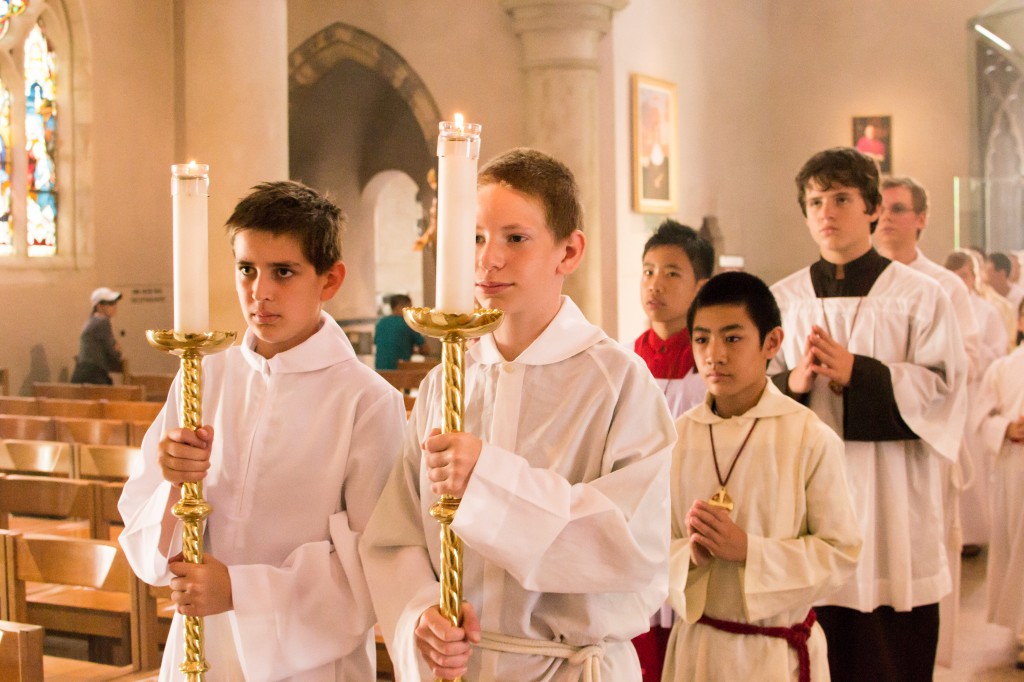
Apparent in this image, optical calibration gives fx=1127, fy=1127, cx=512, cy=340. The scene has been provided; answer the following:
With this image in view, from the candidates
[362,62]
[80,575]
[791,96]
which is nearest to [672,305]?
[80,575]

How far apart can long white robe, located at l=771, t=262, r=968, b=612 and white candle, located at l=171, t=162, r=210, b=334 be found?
230cm

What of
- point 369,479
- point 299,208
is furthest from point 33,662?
point 299,208

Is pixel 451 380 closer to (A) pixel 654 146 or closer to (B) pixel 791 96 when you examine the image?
(A) pixel 654 146

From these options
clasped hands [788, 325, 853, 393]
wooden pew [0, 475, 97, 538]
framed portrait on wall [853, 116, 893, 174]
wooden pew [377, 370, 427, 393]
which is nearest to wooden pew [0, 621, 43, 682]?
wooden pew [0, 475, 97, 538]

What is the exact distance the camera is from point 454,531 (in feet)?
5.04

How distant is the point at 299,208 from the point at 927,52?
1407 centimetres

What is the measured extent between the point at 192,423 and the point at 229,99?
303 inches

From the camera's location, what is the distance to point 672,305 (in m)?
3.38

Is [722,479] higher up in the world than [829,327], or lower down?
lower down

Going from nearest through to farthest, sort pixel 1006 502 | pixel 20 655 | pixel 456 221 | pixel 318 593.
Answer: pixel 456 221
pixel 318 593
pixel 20 655
pixel 1006 502

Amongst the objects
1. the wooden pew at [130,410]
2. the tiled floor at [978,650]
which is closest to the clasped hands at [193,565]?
the tiled floor at [978,650]

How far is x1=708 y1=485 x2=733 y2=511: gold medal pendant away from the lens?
262cm

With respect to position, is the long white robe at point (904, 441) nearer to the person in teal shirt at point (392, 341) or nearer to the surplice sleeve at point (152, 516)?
→ the surplice sleeve at point (152, 516)

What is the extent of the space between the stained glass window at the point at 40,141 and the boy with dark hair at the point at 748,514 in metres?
10.3
